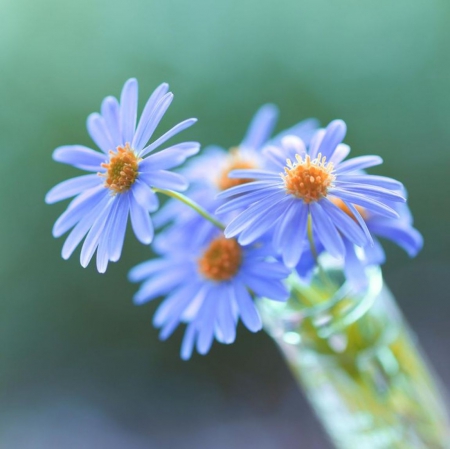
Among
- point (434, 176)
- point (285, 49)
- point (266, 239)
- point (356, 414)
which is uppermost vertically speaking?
point (285, 49)

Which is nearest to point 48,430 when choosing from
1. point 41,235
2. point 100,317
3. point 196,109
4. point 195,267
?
point 100,317

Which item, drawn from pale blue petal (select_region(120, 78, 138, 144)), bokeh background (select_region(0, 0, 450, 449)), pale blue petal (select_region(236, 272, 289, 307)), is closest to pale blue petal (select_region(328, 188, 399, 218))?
pale blue petal (select_region(236, 272, 289, 307))

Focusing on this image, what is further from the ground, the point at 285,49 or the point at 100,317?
the point at 285,49

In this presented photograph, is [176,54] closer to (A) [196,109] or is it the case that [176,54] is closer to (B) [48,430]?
(A) [196,109]

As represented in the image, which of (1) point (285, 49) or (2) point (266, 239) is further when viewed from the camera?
(1) point (285, 49)

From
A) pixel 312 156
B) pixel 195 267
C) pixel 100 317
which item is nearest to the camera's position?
pixel 312 156

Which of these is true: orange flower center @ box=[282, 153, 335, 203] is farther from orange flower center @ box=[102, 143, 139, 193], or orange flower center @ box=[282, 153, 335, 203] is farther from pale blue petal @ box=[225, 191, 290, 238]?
orange flower center @ box=[102, 143, 139, 193]

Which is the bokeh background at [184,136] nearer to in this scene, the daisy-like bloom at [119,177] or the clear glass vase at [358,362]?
the clear glass vase at [358,362]
